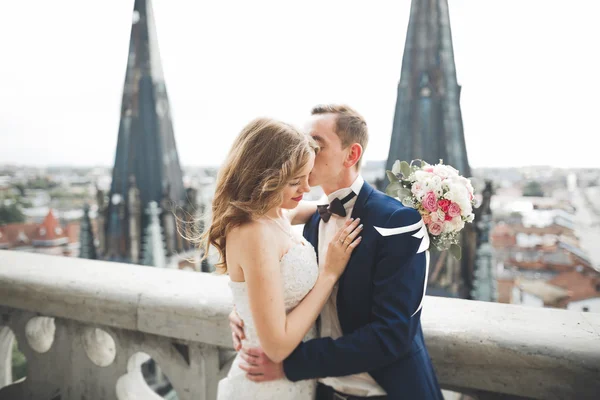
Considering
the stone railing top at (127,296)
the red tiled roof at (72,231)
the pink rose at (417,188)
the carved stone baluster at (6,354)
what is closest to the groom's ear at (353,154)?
the pink rose at (417,188)

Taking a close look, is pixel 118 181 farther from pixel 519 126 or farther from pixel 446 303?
pixel 446 303

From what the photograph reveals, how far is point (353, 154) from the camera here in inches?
53.6

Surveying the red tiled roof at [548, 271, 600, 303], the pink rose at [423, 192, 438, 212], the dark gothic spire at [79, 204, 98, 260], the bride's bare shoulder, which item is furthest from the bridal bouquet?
the dark gothic spire at [79, 204, 98, 260]

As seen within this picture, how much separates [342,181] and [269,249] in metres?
0.40

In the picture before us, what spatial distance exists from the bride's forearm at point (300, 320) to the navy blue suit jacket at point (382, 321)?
0.18 feet

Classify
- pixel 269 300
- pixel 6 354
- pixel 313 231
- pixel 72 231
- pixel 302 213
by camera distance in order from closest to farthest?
1. pixel 269 300
2. pixel 313 231
3. pixel 302 213
4. pixel 6 354
5. pixel 72 231

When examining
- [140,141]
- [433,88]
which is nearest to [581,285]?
[433,88]

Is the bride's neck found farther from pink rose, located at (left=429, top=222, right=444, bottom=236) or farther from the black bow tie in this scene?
pink rose, located at (left=429, top=222, right=444, bottom=236)

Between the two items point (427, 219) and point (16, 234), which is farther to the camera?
point (16, 234)

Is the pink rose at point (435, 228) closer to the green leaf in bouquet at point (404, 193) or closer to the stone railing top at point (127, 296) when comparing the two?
the green leaf in bouquet at point (404, 193)

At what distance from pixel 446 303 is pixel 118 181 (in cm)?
1919

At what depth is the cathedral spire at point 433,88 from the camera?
45.3 feet

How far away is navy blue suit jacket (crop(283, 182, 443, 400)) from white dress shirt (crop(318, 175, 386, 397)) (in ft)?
0.16

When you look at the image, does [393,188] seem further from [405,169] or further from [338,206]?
[338,206]
